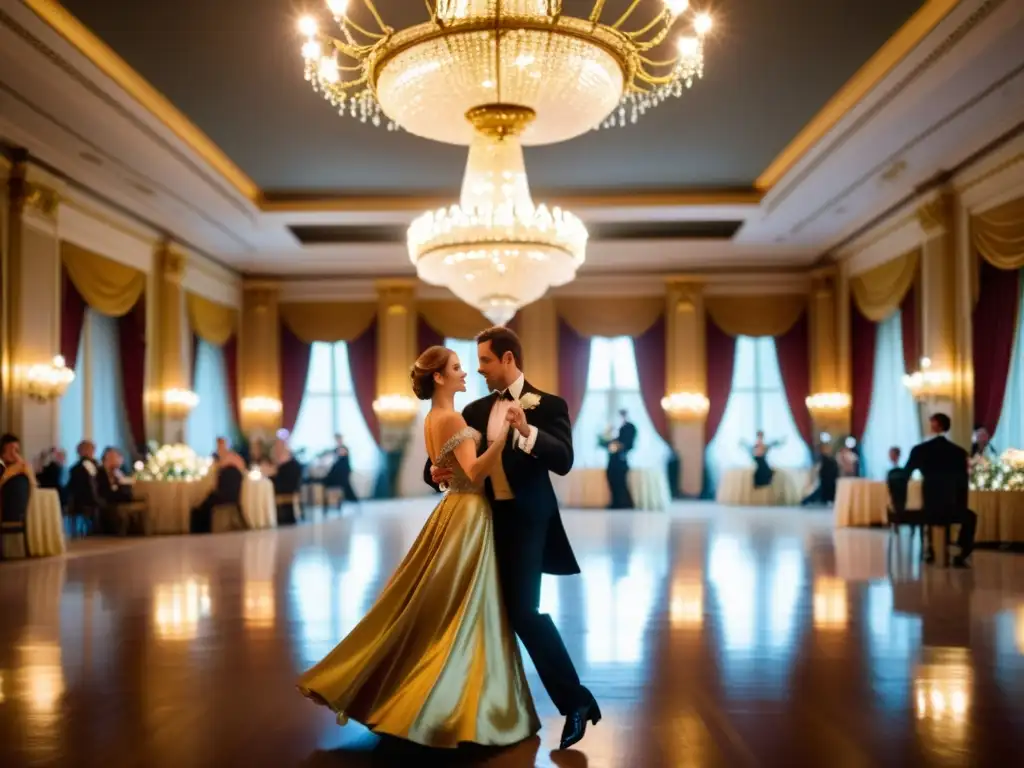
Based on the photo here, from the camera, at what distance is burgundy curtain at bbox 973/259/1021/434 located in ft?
34.8

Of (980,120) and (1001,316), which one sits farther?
(1001,316)

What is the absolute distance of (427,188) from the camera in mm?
13625

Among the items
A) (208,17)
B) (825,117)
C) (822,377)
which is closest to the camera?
(208,17)

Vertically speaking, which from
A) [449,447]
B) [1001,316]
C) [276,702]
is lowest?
[276,702]

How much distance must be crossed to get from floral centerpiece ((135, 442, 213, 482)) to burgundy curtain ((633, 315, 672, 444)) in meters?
8.40

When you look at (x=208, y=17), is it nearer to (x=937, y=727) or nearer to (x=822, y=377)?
(x=937, y=727)

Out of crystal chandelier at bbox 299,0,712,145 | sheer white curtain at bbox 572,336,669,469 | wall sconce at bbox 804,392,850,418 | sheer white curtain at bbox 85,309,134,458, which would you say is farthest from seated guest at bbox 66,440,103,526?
wall sconce at bbox 804,392,850,418

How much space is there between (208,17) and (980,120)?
748cm

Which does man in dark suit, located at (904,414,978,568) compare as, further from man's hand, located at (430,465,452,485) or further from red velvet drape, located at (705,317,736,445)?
red velvet drape, located at (705,317,736,445)

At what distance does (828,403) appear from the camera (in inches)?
662

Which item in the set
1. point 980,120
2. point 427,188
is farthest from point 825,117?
point 427,188

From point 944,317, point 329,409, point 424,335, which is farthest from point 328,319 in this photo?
point 944,317

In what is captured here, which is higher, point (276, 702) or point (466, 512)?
point (466, 512)

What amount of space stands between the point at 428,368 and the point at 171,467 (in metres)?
9.62
